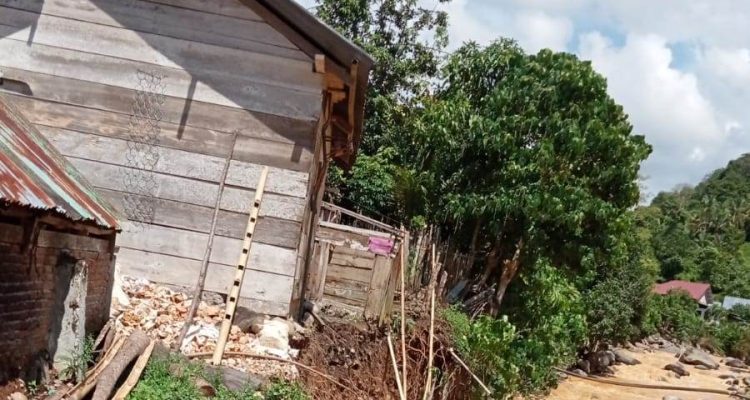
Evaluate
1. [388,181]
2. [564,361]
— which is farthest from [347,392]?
[564,361]

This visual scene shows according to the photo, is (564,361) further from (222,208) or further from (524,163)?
(222,208)

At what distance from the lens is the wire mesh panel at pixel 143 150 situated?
8.23 metres

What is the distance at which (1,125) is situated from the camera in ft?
19.0

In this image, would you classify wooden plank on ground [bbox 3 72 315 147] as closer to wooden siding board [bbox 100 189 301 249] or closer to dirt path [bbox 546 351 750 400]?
wooden siding board [bbox 100 189 301 249]

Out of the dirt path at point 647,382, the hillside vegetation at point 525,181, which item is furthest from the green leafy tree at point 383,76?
the dirt path at point 647,382

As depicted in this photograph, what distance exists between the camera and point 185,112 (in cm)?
831

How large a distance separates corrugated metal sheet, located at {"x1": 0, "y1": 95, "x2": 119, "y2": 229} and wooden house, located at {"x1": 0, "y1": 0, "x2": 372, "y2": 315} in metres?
1.24

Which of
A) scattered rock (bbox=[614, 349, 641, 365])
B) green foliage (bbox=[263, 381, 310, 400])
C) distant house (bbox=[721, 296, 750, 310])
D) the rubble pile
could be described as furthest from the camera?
distant house (bbox=[721, 296, 750, 310])

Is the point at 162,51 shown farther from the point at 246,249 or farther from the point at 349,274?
the point at 349,274

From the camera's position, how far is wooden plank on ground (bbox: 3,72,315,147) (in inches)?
324

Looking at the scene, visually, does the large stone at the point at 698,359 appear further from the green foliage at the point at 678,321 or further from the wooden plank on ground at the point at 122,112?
the wooden plank on ground at the point at 122,112

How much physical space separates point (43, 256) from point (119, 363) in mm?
997

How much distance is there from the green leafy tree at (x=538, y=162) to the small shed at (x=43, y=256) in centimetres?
1001

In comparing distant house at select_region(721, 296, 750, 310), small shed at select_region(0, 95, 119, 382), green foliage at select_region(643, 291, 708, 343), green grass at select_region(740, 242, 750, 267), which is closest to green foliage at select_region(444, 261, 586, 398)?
small shed at select_region(0, 95, 119, 382)
